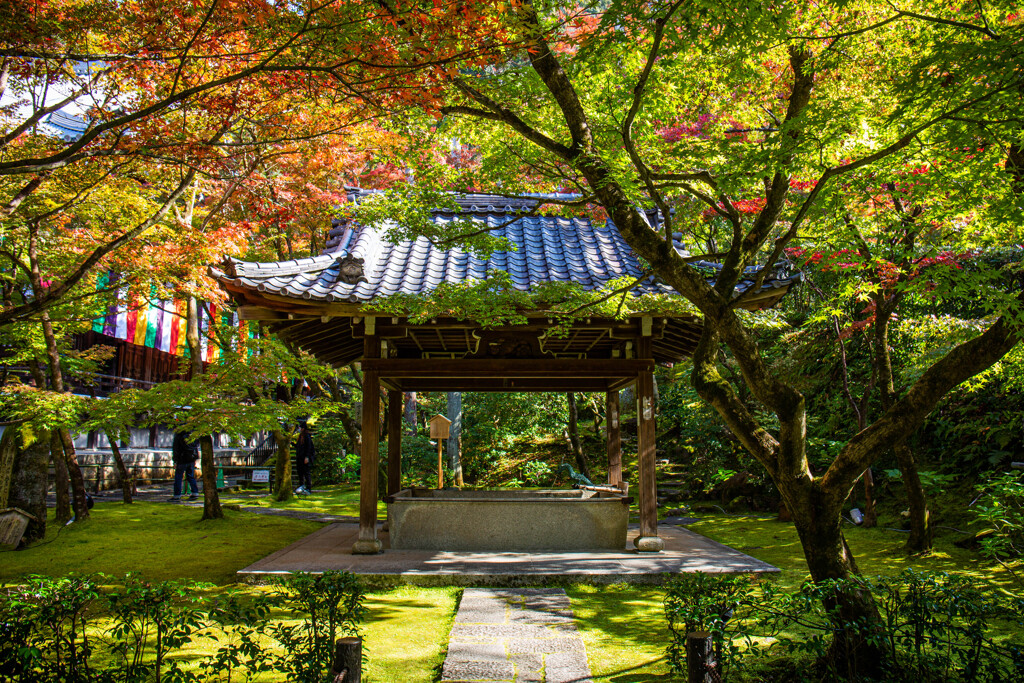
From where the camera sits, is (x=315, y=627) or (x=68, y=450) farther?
(x=68, y=450)

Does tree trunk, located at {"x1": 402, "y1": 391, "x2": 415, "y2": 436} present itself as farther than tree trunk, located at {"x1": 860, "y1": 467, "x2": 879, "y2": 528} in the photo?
Yes

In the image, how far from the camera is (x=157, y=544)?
320 inches

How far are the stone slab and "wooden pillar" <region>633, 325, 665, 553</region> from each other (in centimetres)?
19

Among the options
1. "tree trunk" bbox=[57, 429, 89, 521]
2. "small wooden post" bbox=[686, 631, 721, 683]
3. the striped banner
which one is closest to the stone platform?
"small wooden post" bbox=[686, 631, 721, 683]

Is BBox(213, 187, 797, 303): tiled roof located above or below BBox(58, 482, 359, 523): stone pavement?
above

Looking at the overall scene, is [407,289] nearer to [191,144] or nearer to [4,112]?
[191,144]

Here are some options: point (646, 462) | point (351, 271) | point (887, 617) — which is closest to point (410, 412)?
point (351, 271)

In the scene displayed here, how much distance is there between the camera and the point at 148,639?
4910 mm

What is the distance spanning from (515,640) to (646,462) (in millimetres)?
3627

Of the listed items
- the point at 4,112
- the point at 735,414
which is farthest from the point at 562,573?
the point at 4,112

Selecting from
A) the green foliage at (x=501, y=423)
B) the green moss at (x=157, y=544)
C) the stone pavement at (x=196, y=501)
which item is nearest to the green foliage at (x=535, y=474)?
the green foliage at (x=501, y=423)

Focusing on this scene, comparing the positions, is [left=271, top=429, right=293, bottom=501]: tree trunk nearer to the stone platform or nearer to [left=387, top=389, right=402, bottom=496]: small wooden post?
[left=387, top=389, right=402, bottom=496]: small wooden post

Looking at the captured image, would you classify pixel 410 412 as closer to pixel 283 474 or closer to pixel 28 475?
pixel 283 474

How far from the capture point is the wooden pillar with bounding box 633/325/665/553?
25.3ft
